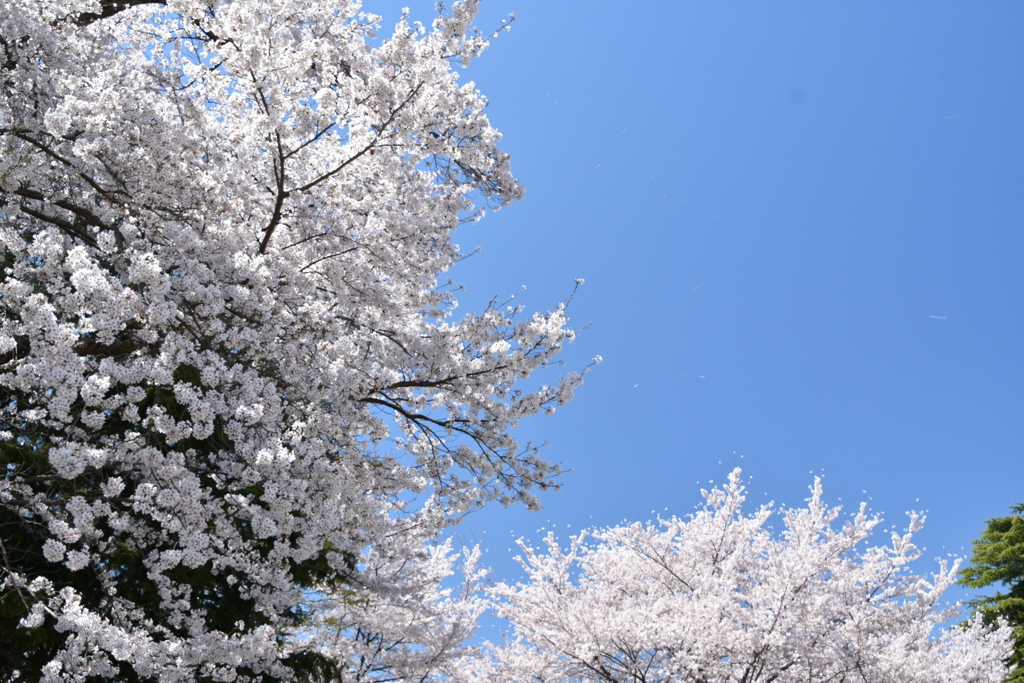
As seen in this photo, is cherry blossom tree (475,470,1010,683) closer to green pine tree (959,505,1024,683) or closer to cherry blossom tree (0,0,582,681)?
cherry blossom tree (0,0,582,681)

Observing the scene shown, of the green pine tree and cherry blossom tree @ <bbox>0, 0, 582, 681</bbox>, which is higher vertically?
the green pine tree

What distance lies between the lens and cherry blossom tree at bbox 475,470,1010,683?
9.38 metres

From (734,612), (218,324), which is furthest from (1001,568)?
(218,324)

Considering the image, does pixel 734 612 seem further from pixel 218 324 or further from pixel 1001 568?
pixel 1001 568

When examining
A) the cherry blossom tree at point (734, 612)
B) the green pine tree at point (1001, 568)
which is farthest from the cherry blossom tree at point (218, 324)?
the green pine tree at point (1001, 568)

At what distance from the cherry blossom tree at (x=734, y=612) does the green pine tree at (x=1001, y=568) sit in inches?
254

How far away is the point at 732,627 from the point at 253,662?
6.52 m

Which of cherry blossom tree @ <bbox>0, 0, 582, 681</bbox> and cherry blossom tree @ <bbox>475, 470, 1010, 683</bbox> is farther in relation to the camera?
cherry blossom tree @ <bbox>475, 470, 1010, 683</bbox>

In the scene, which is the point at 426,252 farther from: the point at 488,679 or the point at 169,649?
the point at 488,679

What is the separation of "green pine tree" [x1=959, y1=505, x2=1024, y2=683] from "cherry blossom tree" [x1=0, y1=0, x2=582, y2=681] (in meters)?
17.3

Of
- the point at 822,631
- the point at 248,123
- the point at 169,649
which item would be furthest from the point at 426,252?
the point at 822,631

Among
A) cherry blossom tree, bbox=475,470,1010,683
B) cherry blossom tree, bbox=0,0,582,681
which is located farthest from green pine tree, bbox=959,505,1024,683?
cherry blossom tree, bbox=0,0,582,681

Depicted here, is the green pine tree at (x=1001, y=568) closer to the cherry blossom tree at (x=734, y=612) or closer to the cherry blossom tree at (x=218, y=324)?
the cherry blossom tree at (x=734, y=612)

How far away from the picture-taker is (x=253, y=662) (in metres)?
6.12
